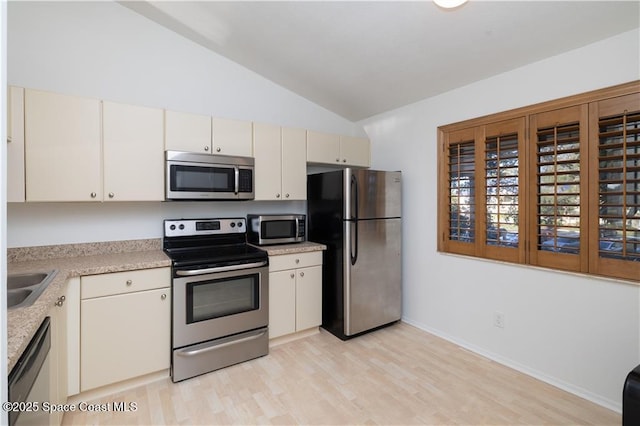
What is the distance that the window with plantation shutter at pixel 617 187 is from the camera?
1.86 m

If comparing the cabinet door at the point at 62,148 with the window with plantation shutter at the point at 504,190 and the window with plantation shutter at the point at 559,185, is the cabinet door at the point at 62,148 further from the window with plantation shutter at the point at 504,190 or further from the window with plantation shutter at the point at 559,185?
the window with plantation shutter at the point at 559,185

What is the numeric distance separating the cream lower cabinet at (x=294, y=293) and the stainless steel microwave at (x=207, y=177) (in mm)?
678

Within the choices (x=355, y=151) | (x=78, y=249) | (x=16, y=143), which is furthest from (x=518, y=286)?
(x=16, y=143)

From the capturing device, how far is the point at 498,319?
254cm

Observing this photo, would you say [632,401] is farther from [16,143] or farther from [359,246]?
[16,143]

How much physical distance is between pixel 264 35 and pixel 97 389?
9.12ft

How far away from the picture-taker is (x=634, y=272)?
1.87 m

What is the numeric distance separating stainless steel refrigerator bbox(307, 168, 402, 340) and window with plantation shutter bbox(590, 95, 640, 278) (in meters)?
1.54

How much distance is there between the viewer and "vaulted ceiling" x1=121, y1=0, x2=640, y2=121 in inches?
73.3

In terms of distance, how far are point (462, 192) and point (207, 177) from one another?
7.25ft

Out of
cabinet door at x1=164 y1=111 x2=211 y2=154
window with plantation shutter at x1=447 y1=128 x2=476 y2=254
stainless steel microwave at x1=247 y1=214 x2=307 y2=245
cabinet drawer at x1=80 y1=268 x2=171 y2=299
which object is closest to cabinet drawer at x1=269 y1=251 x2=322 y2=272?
stainless steel microwave at x1=247 y1=214 x2=307 y2=245

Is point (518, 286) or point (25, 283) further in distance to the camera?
point (518, 286)

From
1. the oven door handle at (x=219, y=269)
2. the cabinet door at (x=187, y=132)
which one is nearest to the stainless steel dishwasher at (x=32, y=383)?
the oven door handle at (x=219, y=269)

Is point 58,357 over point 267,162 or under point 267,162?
under
